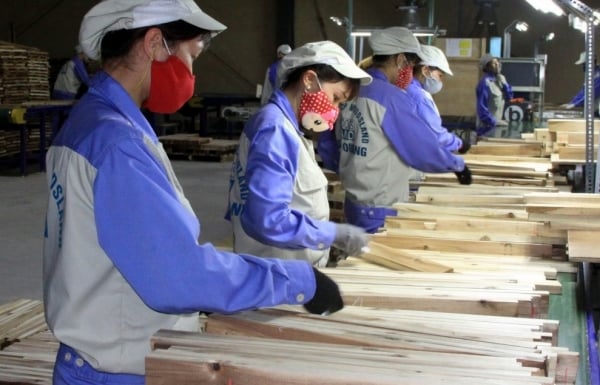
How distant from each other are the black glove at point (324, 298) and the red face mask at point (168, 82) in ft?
2.06

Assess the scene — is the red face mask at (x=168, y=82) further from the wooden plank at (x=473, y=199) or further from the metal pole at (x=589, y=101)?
the metal pole at (x=589, y=101)

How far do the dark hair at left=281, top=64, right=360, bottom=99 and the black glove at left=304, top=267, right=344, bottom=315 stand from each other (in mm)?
1310

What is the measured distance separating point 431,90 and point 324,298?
5.42 meters

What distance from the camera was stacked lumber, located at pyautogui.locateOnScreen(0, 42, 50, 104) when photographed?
42.0ft

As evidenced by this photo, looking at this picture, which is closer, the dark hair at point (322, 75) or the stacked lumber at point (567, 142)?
the dark hair at point (322, 75)

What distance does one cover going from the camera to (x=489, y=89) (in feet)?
39.9

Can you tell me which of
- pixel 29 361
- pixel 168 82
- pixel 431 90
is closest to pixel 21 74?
pixel 431 90

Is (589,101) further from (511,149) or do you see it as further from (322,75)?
(322,75)

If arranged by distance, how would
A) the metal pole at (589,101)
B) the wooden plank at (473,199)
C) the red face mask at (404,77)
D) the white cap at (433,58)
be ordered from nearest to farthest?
the wooden plank at (473,199) → the metal pole at (589,101) → the red face mask at (404,77) → the white cap at (433,58)

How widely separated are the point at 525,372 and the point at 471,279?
107 centimetres

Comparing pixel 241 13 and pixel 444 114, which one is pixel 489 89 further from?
pixel 241 13

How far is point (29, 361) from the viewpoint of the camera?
3746 mm

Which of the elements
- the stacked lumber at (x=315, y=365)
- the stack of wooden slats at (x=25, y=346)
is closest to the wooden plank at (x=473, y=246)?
the stacked lumber at (x=315, y=365)

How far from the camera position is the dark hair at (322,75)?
11.0 feet
